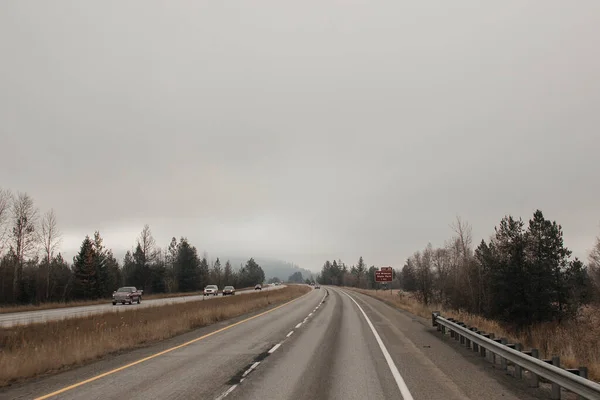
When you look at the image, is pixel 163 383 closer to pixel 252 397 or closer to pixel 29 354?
pixel 252 397

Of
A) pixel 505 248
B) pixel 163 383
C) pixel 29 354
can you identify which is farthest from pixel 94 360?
pixel 505 248

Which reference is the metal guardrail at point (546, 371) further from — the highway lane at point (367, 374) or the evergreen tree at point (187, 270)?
the evergreen tree at point (187, 270)

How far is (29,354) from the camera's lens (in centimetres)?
1059

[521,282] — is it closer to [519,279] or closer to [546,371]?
[519,279]

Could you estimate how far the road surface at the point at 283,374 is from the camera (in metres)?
6.93

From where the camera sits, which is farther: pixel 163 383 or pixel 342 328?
pixel 342 328

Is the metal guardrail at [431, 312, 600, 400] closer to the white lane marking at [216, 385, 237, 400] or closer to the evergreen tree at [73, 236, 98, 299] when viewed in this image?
the white lane marking at [216, 385, 237, 400]

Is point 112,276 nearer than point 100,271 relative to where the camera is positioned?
No

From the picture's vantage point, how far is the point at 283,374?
8.48 meters

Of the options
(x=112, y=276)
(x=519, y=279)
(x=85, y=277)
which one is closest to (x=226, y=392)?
(x=519, y=279)

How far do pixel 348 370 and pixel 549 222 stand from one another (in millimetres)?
56976

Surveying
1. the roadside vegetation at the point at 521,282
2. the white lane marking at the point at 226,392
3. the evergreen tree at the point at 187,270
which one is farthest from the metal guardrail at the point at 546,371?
the evergreen tree at the point at 187,270

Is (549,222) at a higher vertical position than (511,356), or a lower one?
higher

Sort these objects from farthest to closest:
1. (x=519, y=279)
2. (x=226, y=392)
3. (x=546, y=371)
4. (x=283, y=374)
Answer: (x=519, y=279) < (x=283, y=374) < (x=226, y=392) < (x=546, y=371)
